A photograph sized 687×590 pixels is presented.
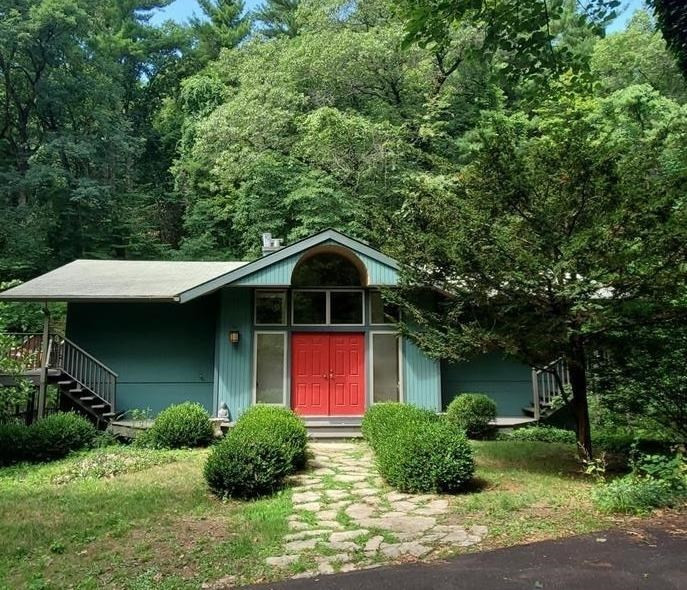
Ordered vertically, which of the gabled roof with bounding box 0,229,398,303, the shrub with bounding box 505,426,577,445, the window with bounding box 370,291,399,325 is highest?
the gabled roof with bounding box 0,229,398,303

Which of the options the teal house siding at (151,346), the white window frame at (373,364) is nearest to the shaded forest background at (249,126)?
the white window frame at (373,364)

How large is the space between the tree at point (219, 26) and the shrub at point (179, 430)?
26.1 metres

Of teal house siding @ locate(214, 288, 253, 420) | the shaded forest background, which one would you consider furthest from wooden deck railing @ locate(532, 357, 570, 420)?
the shaded forest background

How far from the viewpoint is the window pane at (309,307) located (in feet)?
37.3

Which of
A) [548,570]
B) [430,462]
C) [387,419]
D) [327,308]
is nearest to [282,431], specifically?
[387,419]

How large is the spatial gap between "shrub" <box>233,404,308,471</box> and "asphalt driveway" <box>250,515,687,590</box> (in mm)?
2880

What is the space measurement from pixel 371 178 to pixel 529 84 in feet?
42.7

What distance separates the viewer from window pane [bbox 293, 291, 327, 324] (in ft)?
37.3

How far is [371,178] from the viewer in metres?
19.1

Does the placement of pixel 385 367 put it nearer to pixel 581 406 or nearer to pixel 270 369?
pixel 270 369

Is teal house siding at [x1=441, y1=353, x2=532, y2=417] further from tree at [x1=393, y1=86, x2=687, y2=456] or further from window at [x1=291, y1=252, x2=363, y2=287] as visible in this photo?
tree at [x1=393, y1=86, x2=687, y2=456]

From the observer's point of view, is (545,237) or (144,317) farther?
(144,317)

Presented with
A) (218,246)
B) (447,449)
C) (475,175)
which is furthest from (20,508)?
(218,246)

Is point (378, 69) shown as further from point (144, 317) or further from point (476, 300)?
point (476, 300)
